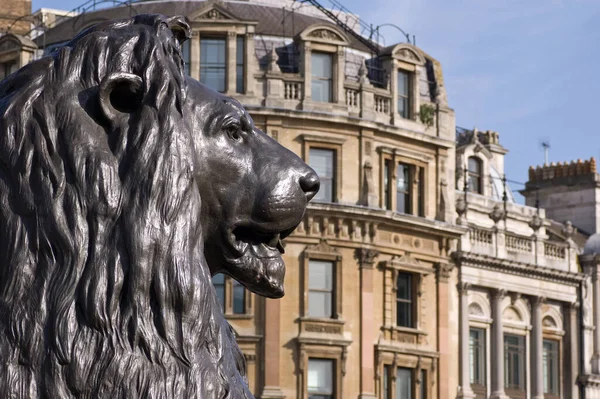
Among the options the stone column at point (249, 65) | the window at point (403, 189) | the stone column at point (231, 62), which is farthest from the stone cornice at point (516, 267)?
the stone column at point (231, 62)

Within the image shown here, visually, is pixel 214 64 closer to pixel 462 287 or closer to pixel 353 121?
pixel 353 121

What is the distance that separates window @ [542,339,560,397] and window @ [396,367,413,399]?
608 centimetres

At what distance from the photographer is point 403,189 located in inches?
1752

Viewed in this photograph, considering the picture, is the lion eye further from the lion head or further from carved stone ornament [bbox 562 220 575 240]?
carved stone ornament [bbox 562 220 575 240]

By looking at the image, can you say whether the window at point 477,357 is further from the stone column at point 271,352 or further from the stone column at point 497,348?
the stone column at point 271,352

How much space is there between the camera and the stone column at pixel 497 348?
1812 inches

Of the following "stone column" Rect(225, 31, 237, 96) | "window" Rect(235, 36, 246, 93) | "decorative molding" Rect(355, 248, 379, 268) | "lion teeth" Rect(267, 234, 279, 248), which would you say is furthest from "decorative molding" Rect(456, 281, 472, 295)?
"lion teeth" Rect(267, 234, 279, 248)

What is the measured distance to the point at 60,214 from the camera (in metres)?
3.44

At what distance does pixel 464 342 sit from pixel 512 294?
2.42m

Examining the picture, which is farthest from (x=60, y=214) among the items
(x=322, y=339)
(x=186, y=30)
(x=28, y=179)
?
(x=322, y=339)

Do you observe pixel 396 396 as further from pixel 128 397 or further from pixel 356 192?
pixel 128 397

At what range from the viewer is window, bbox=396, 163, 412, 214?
44219mm

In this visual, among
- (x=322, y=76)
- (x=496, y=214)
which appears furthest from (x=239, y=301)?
(x=496, y=214)

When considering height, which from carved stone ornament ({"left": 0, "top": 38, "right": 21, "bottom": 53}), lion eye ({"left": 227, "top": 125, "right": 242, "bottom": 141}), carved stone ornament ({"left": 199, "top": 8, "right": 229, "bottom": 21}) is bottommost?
lion eye ({"left": 227, "top": 125, "right": 242, "bottom": 141})
